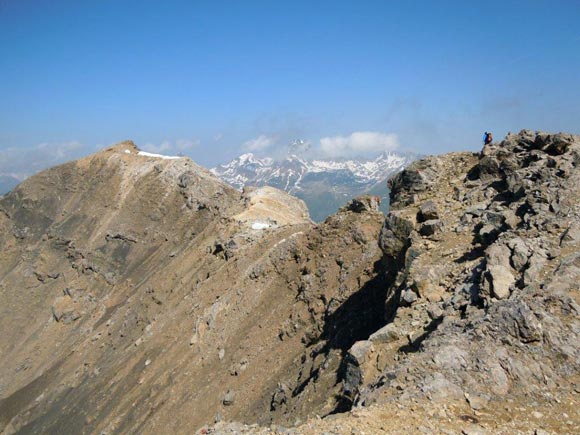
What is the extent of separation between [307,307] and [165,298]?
94.4ft

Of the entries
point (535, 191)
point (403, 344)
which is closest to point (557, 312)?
point (403, 344)

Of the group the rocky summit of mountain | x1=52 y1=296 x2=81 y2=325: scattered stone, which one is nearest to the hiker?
the rocky summit of mountain

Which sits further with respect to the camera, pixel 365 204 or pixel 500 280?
pixel 365 204

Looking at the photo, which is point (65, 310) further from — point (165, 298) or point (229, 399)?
point (229, 399)

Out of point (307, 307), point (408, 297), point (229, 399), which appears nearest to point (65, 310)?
point (229, 399)

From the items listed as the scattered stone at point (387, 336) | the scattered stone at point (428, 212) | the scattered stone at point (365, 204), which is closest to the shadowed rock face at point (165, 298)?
the scattered stone at point (365, 204)

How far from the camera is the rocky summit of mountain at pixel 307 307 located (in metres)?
13.8

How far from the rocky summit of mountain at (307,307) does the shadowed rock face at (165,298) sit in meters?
0.25

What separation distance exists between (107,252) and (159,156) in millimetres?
25734

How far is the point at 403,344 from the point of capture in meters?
17.3

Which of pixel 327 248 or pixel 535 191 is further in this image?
pixel 327 248

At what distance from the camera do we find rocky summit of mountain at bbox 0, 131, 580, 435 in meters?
13.8

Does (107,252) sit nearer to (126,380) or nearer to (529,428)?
(126,380)

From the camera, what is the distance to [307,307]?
3606 centimetres
